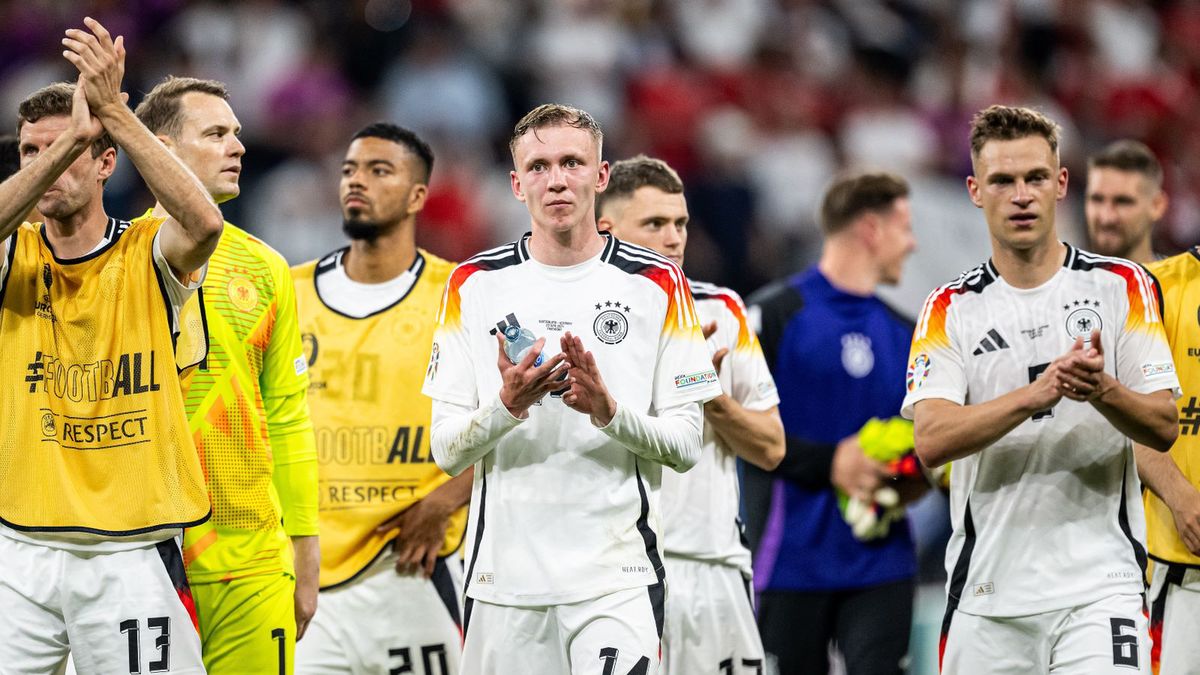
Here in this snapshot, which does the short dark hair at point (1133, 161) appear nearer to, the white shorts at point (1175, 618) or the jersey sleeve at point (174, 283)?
the white shorts at point (1175, 618)

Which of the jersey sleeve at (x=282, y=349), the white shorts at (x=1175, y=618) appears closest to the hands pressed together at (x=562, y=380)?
the jersey sleeve at (x=282, y=349)

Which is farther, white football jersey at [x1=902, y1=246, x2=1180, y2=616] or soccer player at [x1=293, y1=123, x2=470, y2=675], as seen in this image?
soccer player at [x1=293, y1=123, x2=470, y2=675]

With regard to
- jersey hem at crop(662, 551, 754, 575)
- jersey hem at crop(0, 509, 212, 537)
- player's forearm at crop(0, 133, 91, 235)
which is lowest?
jersey hem at crop(662, 551, 754, 575)

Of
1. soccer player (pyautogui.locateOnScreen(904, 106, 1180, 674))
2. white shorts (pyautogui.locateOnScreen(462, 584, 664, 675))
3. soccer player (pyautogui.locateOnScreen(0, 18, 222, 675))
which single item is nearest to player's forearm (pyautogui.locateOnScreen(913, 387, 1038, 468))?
soccer player (pyautogui.locateOnScreen(904, 106, 1180, 674))

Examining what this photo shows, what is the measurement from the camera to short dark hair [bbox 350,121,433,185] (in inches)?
303

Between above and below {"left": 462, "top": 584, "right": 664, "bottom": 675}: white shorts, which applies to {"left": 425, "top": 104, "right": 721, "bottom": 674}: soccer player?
above

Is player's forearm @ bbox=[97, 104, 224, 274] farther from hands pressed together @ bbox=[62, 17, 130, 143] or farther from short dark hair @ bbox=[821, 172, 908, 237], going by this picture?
short dark hair @ bbox=[821, 172, 908, 237]

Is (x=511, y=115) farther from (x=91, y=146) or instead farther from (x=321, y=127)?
(x=91, y=146)

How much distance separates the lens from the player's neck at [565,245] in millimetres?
5648

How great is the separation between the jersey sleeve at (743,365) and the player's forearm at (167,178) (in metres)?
2.73

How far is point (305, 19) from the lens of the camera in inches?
581

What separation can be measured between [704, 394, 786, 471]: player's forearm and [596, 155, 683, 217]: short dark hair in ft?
3.89

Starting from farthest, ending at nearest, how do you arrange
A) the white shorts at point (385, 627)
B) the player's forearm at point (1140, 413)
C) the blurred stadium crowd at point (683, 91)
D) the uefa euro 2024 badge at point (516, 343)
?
the blurred stadium crowd at point (683, 91), the white shorts at point (385, 627), the player's forearm at point (1140, 413), the uefa euro 2024 badge at point (516, 343)

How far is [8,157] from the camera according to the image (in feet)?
24.9
